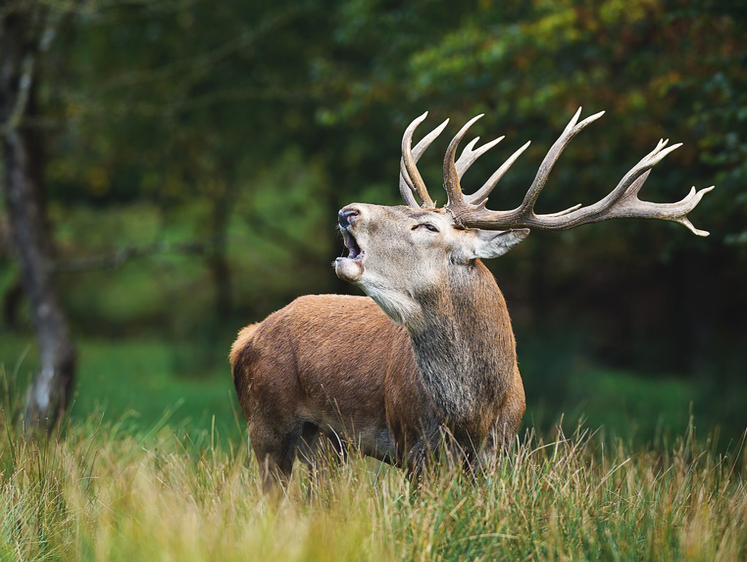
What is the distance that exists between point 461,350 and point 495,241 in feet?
1.85

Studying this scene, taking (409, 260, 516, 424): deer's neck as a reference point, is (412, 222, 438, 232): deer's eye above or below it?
above

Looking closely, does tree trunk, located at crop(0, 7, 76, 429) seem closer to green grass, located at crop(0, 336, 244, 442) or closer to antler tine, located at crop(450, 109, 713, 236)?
green grass, located at crop(0, 336, 244, 442)

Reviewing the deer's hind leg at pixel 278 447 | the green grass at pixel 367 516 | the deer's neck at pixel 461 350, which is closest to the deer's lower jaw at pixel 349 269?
the deer's neck at pixel 461 350

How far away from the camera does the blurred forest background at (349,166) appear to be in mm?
8000

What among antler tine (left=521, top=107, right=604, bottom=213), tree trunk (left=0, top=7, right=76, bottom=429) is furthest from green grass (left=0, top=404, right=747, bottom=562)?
tree trunk (left=0, top=7, right=76, bottom=429)

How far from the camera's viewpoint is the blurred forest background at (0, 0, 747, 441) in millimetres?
8000

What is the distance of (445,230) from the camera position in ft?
13.9

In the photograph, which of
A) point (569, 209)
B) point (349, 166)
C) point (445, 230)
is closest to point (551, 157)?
point (569, 209)

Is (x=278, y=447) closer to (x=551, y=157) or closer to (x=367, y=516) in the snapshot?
(x=367, y=516)

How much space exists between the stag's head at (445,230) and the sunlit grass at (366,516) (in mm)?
859

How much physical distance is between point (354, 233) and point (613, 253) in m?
10.8

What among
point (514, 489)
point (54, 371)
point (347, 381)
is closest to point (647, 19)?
point (347, 381)

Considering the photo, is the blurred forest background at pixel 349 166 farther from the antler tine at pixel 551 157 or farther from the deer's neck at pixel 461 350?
the antler tine at pixel 551 157

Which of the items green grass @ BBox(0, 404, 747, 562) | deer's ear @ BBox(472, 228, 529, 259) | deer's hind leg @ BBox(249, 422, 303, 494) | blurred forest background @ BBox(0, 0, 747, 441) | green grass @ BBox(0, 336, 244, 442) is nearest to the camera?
green grass @ BBox(0, 404, 747, 562)
